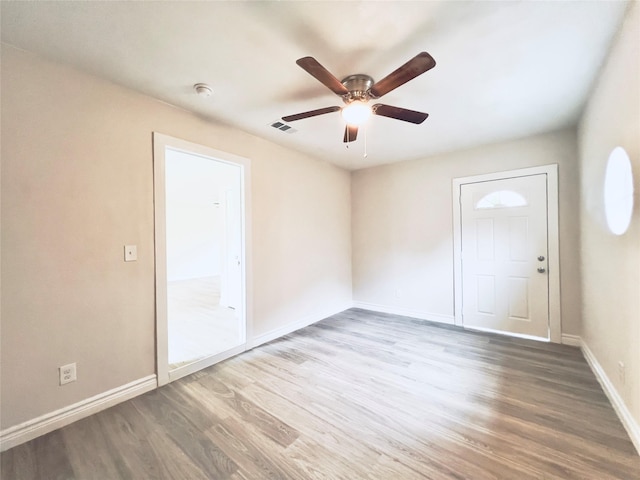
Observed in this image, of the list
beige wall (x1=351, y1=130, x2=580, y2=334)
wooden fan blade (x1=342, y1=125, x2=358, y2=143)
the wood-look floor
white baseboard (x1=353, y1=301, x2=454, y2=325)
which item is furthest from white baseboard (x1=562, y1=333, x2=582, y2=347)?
wooden fan blade (x1=342, y1=125, x2=358, y2=143)

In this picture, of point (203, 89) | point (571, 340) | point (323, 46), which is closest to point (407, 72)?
point (323, 46)

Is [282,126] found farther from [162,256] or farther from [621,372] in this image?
[621,372]

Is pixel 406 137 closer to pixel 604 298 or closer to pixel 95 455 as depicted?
pixel 604 298

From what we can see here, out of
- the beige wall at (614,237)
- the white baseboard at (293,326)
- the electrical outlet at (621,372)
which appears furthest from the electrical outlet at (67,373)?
the electrical outlet at (621,372)

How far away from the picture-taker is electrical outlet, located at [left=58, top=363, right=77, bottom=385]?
1.78 m

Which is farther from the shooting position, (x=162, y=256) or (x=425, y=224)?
(x=425, y=224)

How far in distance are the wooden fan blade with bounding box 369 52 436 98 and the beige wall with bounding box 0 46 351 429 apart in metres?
1.78

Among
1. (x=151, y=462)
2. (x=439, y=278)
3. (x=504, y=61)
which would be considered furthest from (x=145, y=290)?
(x=439, y=278)

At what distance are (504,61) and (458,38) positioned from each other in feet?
1.61

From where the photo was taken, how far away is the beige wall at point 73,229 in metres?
1.61

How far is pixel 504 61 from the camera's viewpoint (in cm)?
182

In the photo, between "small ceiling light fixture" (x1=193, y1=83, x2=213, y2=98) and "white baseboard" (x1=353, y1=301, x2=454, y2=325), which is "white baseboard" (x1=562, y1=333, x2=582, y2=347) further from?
"small ceiling light fixture" (x1=193, y1=83, x2=213, y2=98)

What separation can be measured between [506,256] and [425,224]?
1.10 m

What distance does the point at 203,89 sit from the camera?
2094 millimetres
